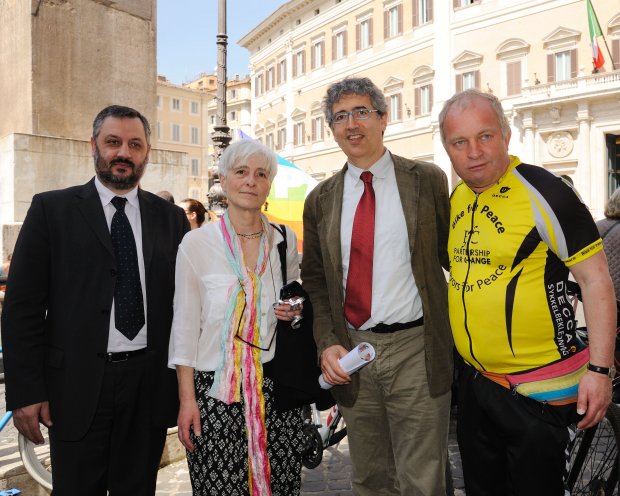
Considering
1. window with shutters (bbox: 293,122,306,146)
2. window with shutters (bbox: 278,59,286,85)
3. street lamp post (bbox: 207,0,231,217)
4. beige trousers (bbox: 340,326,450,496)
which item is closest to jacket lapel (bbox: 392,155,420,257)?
beige trousers (bbox: 340,326,450,496)

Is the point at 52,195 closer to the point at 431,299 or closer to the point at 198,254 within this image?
the point at 198,254

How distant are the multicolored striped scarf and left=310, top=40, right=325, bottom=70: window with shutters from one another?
3348cm

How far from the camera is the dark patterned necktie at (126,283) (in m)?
2.46

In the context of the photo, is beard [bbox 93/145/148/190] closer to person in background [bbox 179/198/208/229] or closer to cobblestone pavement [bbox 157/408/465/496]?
cobblestone pavement [bbox 157/408/465/496]

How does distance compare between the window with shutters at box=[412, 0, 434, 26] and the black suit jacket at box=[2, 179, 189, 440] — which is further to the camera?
the window with shutters at box=[412, 0, 434, 26]

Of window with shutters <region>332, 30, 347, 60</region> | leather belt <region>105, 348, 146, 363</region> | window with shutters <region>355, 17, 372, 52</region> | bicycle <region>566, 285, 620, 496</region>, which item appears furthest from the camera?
window with shutters <region>332, 30, 347, 60</region>

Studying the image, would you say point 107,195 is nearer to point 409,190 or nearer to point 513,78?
point 409,190

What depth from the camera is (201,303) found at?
2.47 meters

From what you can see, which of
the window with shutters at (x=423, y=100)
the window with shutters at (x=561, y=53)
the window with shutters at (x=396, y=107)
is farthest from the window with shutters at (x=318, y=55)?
the window with shutters at (x=561, y=53)

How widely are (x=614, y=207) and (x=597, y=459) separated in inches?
68.8

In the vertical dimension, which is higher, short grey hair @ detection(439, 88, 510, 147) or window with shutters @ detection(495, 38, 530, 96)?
window with shutters @ detection(495, 38, 530, 96)

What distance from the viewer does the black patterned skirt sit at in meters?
2.39

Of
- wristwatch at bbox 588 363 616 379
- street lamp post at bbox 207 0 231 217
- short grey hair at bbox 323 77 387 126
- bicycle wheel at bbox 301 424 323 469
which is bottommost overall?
bicycle wheel at bbox 301 424 323 469

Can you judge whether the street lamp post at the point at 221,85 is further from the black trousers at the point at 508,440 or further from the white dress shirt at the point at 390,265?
the black trousers at the point at 508,440
